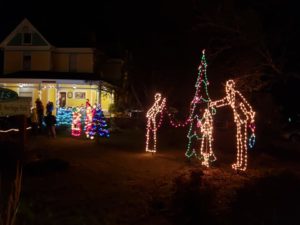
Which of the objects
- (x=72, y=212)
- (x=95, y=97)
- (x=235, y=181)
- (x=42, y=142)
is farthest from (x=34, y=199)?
(x=95, y=97)

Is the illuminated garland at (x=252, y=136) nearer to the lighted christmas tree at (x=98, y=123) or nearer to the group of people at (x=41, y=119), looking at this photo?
the lighted christmas tree at (x=98, y=123)

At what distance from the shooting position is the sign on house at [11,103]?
35.8ft

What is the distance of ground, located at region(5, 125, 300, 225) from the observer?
7547 mm

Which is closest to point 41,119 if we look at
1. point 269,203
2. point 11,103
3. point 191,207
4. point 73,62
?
point 11,103

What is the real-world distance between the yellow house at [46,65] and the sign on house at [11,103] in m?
21.0

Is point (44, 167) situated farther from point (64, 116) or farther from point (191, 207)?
point (64, 116)

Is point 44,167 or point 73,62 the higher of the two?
point 73,62

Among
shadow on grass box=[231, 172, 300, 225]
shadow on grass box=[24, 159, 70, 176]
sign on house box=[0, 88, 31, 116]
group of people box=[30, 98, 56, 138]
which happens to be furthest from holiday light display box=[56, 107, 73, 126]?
shadow on grass box=[231, 172, 300, 225]

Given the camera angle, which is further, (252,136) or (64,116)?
(64,116)

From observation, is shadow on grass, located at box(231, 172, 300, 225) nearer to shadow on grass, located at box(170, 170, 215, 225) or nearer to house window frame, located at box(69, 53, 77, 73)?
shadow on grass, located at box(170, 170, 215, 225)

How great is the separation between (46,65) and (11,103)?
22.3 meters

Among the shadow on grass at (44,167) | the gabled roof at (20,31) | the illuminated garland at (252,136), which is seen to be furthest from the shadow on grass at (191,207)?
the gabled roof at (20,31)

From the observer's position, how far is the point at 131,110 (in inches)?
1328

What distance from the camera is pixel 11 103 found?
1099 centimetres
